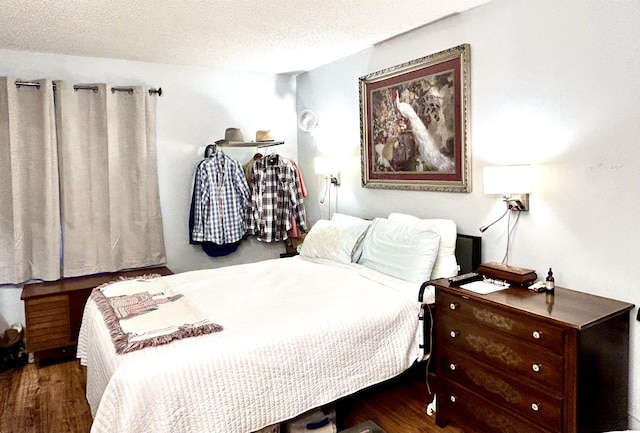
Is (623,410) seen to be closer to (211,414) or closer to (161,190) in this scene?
(211,414)

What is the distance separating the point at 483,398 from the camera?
2131 millimetres

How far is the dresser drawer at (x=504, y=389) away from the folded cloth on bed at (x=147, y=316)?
4.04 ft

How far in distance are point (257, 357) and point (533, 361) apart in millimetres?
1204

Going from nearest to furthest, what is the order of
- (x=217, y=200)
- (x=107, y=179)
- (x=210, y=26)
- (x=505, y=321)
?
(x=505, y=321), (x=210, y=26), (x=107, y=179), (x=217, y=200)

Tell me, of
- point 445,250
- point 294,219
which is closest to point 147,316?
point 445,250

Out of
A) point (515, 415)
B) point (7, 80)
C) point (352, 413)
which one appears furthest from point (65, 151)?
point (515, 415)

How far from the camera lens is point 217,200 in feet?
13.6

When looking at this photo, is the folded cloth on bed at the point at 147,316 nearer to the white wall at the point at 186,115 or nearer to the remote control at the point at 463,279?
the remote control at the point at 463,279

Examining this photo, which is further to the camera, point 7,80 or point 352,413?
point 7,80

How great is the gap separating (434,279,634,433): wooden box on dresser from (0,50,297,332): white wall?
9.09ft

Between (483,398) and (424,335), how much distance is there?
453 mm

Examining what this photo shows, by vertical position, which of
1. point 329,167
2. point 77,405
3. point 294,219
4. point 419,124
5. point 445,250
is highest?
point 419,124

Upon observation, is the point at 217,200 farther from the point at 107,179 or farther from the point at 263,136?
the point at 107,179

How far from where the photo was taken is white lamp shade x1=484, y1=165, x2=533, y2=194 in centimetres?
238
